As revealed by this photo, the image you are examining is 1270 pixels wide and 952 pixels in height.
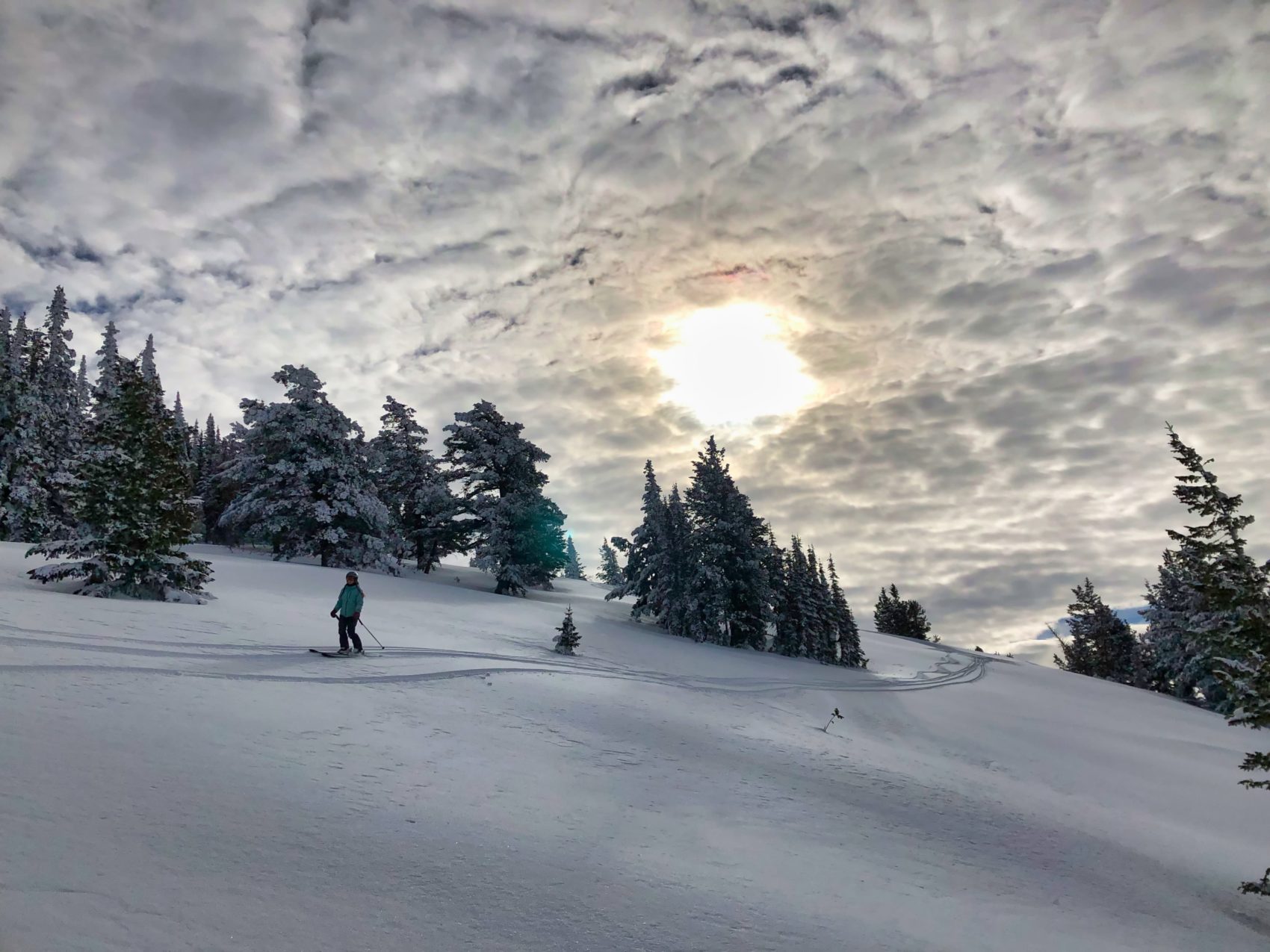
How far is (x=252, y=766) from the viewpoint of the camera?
675 centimetres

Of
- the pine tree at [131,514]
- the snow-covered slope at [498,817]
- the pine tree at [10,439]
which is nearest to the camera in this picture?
the snow-covered slope at [498,817]

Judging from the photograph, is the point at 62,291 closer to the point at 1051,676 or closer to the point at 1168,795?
the point at 1168,795

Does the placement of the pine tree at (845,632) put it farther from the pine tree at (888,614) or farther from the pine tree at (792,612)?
the pine tree at (888,614)

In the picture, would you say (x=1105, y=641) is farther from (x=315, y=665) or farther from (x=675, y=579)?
(x=315, y=665)

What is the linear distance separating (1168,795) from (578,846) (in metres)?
19.9

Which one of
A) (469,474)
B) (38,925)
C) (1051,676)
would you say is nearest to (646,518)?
(469,474)

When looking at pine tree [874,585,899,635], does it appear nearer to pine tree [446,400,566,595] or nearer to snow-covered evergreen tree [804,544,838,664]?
snow-covered evergreen tree [804,544,838,664]

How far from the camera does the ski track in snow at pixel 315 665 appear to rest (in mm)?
9797

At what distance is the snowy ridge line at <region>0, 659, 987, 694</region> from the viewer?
9297 millimetres

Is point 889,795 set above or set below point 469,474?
below

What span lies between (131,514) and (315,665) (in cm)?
855

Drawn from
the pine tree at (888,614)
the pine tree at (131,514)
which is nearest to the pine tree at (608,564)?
the pine tree at (888,614)

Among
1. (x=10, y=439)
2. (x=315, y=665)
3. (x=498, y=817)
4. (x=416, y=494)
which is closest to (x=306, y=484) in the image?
(x=416, y=494)

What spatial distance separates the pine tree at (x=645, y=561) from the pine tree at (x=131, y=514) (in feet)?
88.7
